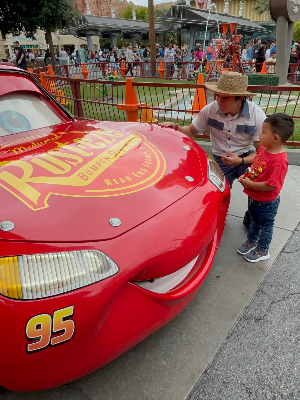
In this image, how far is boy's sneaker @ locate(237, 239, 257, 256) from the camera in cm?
268

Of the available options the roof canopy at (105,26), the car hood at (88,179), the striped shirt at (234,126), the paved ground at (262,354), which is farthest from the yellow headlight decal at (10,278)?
the roof canopy at (105,26)

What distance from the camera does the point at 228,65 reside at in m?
10.7

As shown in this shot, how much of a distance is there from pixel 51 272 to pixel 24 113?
5.36 ft

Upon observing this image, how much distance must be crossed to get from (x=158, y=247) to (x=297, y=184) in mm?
3199

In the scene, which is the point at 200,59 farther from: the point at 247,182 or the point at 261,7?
the point at 261,7

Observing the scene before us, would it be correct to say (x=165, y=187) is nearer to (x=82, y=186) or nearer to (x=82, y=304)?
(x=82, y=186)

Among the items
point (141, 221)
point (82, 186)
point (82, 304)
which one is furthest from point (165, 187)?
point (82, 304)

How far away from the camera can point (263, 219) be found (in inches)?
97.8

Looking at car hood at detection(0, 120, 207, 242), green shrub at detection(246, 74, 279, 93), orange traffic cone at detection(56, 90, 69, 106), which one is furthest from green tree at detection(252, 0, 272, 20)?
car hood at detection(0, 120, 207, 242)

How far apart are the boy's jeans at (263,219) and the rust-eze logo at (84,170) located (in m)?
0.93

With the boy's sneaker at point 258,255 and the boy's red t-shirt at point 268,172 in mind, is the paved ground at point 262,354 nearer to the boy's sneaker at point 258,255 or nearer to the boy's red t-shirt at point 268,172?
the boy's sneaker at point 258,255

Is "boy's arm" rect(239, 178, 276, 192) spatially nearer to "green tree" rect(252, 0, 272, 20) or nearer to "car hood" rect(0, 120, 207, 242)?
"car hood" rect(0, 120, 207, 242)

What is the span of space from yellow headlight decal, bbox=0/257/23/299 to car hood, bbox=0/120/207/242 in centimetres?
12

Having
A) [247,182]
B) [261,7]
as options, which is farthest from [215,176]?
[261,7]
